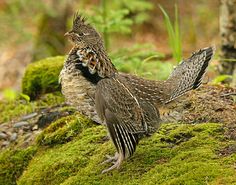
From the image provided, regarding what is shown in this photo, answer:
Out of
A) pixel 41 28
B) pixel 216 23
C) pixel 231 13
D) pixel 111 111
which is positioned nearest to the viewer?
pixel 111 111

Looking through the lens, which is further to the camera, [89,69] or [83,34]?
[83,34]

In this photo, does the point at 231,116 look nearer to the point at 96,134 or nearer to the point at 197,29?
the point at 96,134

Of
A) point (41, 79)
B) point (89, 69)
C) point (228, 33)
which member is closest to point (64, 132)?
point (89, 69)

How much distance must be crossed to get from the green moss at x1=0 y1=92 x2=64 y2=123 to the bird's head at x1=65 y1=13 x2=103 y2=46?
1985 mm

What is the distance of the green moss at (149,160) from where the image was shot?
460cm

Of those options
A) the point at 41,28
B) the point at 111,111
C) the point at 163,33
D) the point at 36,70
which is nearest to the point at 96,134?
the point at 111,111

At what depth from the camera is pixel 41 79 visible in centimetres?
768

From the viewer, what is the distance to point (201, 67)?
5.45 metres

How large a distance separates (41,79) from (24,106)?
41 centimetres

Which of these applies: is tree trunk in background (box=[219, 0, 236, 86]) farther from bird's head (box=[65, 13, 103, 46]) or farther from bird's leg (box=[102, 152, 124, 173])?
bird's leg (box=[102, 152, 124, 173])

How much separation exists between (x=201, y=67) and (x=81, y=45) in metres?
1.03

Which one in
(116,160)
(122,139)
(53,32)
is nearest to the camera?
(122,139)

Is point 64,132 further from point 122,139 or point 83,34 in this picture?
point 122,139

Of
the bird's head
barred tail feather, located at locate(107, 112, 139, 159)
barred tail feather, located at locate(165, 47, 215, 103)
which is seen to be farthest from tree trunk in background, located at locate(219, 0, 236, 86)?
barred tail feather, located at locate(107, 112, 139, 159)
